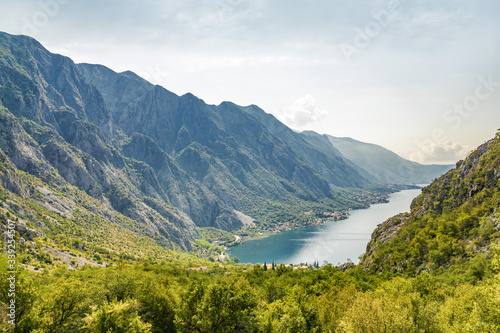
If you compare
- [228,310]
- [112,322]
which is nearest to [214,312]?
[228,310]

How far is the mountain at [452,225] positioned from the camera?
6900 cm

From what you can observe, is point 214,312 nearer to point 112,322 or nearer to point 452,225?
point 112,322

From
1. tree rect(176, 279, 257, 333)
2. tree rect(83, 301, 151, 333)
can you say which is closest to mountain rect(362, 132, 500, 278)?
tree rect(176, 279, 257, 333)

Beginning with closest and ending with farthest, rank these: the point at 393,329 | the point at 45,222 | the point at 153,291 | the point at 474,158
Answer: the point at 393,329, the point at 153,291, the point at 474,158, the point at 45,222

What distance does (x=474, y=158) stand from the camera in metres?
97.1

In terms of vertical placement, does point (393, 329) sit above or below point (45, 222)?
below

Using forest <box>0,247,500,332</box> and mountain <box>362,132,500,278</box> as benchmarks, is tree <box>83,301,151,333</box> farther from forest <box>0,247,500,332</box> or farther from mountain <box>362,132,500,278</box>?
mountain <box>362,132,500,278</box>

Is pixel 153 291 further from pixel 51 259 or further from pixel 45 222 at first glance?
pixel 45 222

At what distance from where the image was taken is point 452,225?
3145 inches

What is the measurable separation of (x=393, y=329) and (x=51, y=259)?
143832 millimetres

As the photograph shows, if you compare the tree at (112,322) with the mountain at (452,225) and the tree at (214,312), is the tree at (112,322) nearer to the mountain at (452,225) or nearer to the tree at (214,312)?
the tree at (214,312)

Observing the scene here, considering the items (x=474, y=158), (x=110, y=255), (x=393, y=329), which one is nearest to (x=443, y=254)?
(x=474, y=158)

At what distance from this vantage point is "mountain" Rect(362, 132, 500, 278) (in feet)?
226

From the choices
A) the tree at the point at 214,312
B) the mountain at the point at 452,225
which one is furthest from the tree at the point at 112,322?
the mountain at the point at 452,225
